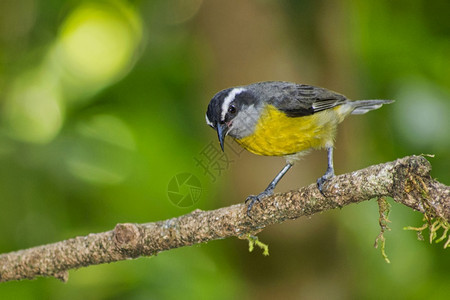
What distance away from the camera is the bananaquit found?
443cm

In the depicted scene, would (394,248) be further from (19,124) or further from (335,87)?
(19,124)

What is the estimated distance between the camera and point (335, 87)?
5.56m

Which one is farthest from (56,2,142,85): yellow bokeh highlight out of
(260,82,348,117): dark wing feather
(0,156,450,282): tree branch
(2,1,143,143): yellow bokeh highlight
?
(0,156,450,282): tree branch

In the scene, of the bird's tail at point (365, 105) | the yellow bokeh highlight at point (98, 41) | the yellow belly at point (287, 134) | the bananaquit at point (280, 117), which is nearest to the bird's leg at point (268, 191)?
the bananaquit at point (280, 117)

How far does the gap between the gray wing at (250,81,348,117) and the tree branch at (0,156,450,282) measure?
50.7 inches

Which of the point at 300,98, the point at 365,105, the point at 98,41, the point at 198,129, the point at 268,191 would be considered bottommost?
the point at 268,191

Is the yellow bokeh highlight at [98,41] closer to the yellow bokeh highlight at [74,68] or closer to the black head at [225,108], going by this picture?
the yellow bokeh highlight at [74,68]

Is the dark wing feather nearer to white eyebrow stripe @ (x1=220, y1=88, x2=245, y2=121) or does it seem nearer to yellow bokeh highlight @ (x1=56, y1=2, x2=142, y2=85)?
white eyebrow stripe @ (x1=220, y1=88, x2=245, y2=121)

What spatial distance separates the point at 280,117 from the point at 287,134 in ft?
0.64

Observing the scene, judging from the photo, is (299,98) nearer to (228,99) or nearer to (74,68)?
(228,99)

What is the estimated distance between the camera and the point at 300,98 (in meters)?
4.80

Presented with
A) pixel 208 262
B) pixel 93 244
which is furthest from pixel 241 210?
pixel 208 262

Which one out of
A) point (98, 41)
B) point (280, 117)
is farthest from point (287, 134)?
point (98, 41)

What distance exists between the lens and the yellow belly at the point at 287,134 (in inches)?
174
